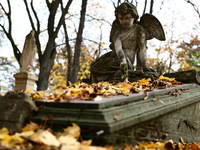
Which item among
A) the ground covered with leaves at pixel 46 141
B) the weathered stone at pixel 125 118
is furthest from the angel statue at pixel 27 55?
the ground covered with leaves at pixel 46 141

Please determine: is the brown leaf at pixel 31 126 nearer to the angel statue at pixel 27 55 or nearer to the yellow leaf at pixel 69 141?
the yellow leaf at pixel 69 141

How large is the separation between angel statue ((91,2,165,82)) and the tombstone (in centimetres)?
294

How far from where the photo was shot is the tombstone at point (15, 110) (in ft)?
4.98

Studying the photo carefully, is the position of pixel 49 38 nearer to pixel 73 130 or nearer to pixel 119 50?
pixel 119 50

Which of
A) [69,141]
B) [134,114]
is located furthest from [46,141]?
[134,114]

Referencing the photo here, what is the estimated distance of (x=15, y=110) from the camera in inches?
62.3

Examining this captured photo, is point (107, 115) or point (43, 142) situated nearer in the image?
point (43, 142)

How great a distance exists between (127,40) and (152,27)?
85cm

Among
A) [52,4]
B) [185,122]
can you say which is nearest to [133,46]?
[185,122]

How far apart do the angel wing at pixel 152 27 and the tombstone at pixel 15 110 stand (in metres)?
4.07

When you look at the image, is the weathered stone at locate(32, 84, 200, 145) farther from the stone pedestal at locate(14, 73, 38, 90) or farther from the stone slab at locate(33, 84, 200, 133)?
the stone pedestal at locate(14, 73, 38, 90)

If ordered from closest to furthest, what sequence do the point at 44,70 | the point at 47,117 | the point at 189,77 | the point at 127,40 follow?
1. the point at 47,117
2. the point at 189,77
3. the point at 127,40
4. the point at 44,70

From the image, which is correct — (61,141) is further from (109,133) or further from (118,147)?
(118,147)

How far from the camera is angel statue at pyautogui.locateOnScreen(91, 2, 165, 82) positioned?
436 centimetres
